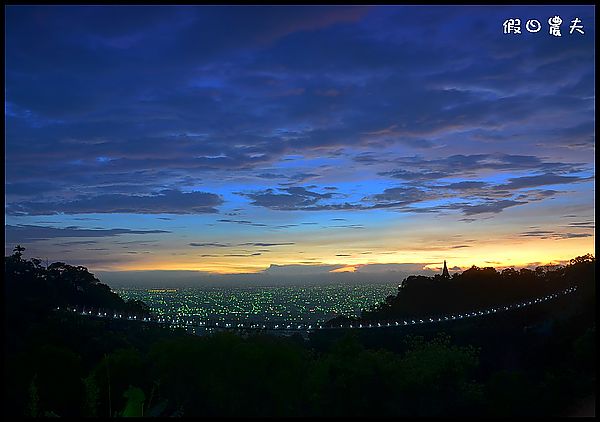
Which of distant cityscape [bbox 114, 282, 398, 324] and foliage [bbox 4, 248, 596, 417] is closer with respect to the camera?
foliage [bbox 4, 248, 596, 417]

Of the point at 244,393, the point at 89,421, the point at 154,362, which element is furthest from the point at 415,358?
the point at 89,421

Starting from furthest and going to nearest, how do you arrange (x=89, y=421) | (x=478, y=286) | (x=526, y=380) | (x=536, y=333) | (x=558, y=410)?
(x=478, y=286) < (x=536, y=333) < (x=526, y=380) < (x=558, y=410) < (x=89, y=421)

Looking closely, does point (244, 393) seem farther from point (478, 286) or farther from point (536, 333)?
point (478, 286)

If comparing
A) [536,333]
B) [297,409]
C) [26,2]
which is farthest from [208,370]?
[536,333]

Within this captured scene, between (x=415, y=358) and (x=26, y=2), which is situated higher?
(x=26, y=2)

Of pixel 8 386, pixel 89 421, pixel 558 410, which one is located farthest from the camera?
pixel 8 386

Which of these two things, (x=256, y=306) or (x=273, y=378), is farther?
(x=256, y=306)

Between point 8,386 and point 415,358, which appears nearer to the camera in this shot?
point 8,386

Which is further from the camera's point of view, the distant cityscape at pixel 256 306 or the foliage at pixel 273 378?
the distant cityscape at pixel 256 306

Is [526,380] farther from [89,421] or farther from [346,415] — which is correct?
[89,421]

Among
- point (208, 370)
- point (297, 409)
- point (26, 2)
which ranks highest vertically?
point (26, 2)
